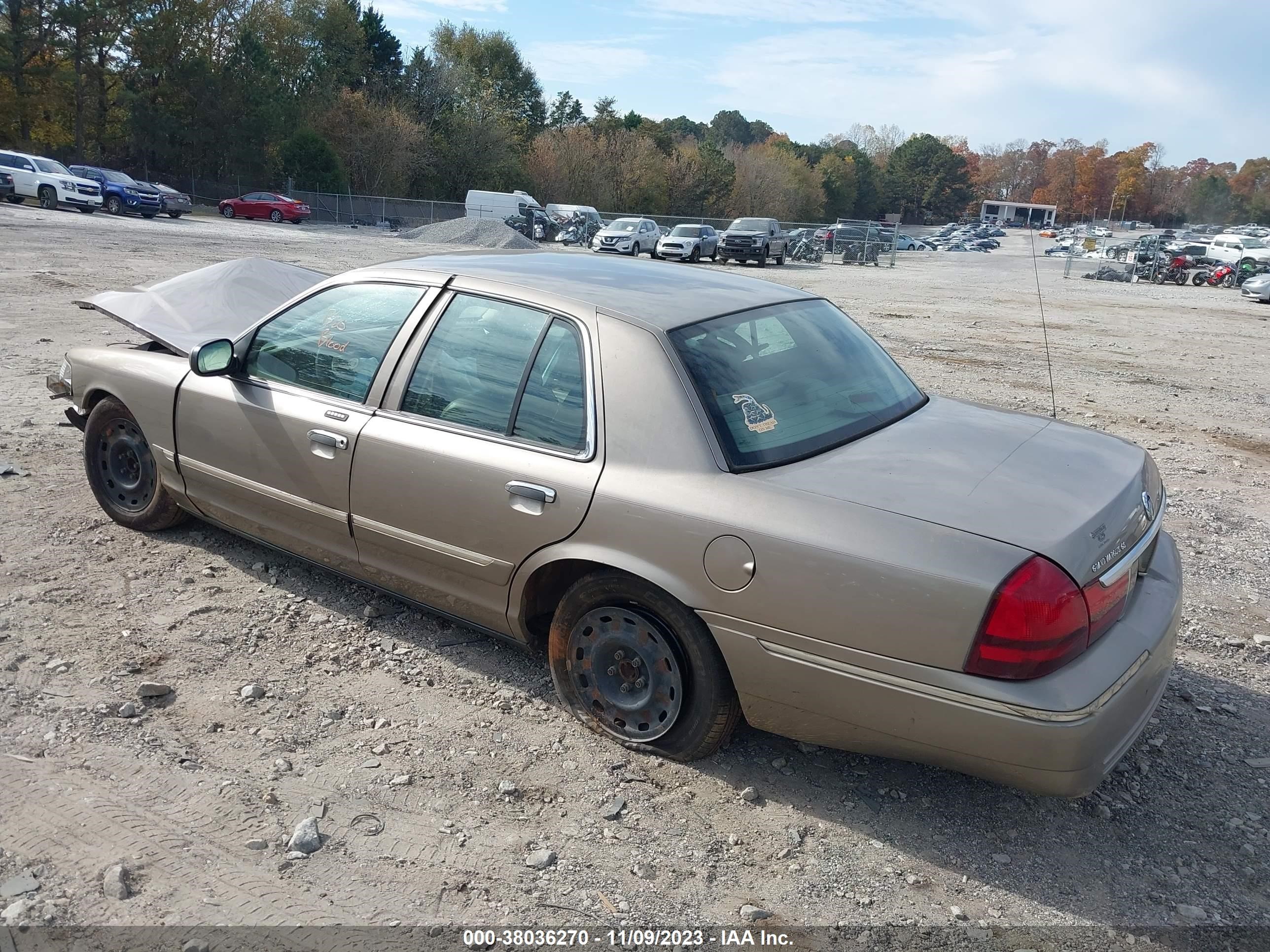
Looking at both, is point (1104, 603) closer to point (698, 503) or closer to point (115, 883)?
point (698, 503)

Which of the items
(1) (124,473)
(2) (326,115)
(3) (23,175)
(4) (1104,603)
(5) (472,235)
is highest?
(2) (326,115)

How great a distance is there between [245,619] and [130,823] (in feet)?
4.67

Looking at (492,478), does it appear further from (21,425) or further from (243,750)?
(21,425)

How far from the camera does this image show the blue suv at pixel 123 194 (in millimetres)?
35219

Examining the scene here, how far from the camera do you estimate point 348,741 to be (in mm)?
3480

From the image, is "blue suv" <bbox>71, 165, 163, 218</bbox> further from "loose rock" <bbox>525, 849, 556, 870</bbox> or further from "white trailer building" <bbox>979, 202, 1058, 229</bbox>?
"white trailer building" <bbox>979, 202, 1058, 229</bbox>

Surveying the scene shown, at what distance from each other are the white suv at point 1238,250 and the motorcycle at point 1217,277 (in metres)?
1.62

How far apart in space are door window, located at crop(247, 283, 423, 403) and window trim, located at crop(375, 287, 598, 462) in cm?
15

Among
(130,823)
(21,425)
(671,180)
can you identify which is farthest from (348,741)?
(671,180)

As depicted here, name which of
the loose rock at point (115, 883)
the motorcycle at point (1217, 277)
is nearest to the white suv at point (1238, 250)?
the motorcycle at point (1217, 277)

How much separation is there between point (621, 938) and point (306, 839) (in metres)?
1.03

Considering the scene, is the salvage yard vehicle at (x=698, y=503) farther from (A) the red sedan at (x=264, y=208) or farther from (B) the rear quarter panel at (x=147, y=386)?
(A) the red sedan at (x=264, y=208)

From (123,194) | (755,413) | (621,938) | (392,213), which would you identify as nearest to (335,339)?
(755,413)

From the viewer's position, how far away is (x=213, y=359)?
4281mm
